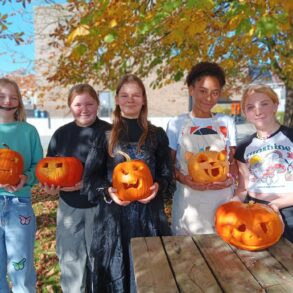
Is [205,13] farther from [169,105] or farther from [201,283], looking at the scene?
[169,105]

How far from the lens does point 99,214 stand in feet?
8.20

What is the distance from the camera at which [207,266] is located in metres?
1.76

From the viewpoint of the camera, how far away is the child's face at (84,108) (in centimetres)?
278

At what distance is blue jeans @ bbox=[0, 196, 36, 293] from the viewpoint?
8.59ft

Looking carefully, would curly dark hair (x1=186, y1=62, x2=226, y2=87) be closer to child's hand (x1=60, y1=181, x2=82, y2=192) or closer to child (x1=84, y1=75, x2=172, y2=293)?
child (x1=84, y1=75, x2=172, y2=293)

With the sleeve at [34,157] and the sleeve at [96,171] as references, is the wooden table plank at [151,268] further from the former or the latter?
the sleeve at [34,157]

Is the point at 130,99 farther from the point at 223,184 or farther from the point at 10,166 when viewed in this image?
the point at 10,166

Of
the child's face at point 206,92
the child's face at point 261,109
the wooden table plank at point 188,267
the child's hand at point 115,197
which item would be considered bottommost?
the wooden table plank at point 188,267

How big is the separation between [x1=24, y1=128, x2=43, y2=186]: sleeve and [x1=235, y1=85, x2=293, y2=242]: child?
1.63 metres

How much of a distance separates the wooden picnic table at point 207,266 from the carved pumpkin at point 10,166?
1161 mm

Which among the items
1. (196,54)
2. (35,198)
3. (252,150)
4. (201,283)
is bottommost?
(35,198)

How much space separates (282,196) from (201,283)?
3.42 feet

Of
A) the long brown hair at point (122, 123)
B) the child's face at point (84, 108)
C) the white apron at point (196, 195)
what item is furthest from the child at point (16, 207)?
the white apron at point (196, 195)

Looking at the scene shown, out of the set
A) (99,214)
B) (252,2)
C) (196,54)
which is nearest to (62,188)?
(99,214)
